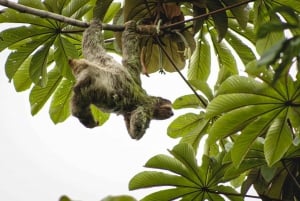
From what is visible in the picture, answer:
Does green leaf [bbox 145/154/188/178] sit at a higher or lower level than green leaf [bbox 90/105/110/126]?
lower

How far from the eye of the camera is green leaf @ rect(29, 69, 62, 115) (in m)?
4.23

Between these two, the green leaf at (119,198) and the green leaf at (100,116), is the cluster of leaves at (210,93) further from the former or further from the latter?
the green leaf at (119,198)

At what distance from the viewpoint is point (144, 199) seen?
350 centimetres

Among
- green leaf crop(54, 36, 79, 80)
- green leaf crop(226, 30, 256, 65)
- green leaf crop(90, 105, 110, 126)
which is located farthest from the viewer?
green leaf crop(90, 105, 110, 126)

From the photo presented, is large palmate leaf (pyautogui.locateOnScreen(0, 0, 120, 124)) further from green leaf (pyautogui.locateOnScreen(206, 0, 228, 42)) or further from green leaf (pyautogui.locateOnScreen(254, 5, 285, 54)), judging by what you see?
green leaf (pyautogui.locateOnScreen(254, 5, 285, 54))

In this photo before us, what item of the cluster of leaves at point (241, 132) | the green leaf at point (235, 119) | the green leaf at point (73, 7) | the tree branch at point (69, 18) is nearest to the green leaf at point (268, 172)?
the cluster of leaves at point (241, 132)

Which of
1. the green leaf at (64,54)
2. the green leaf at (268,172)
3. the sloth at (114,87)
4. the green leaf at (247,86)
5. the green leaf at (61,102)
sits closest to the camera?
the sloth at (114,87)

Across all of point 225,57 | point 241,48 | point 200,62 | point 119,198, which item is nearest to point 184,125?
point 200,62

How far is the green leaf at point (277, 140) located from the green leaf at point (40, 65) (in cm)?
175

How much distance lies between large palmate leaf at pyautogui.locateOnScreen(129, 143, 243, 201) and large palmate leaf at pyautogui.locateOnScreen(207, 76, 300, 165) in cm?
30

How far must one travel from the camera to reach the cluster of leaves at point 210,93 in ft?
10.4

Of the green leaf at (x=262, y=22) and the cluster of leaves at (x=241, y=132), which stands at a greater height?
the green leaf at (x=262, y=22)

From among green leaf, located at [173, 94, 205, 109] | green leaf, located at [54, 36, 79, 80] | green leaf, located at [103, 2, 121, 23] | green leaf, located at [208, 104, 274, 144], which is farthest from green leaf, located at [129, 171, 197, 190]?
green leaf, located at [103, 2, 121, 23]

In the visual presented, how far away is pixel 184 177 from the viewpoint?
138 inches
